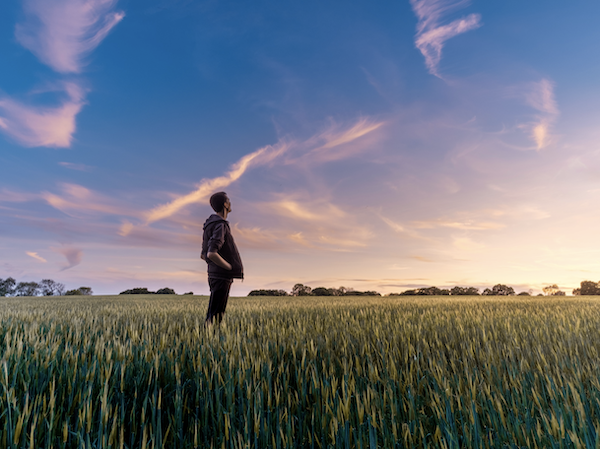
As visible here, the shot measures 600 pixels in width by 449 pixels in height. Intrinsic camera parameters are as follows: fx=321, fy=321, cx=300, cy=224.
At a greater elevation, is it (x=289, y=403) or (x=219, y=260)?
(x=219, y=260)

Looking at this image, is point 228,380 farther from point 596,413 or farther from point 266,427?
point 596,413

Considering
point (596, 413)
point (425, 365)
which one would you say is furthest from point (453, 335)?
point (596, 413)

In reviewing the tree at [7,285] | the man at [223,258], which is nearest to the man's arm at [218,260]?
the man at [223,258]

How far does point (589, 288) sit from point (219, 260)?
37832 mm

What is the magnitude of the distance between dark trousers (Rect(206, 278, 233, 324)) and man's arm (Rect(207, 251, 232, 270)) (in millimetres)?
414

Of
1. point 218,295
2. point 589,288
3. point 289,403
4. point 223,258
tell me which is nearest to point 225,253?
point 223,258

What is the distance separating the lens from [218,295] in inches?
195

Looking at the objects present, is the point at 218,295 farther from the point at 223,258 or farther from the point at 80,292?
the point at 80,292

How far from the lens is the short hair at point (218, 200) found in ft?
16.7

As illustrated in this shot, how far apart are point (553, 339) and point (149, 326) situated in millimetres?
5818

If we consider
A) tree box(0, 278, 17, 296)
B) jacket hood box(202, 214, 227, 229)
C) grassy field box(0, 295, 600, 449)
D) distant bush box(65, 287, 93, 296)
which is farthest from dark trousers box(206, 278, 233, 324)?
tree box(0, 278, 17, 296)

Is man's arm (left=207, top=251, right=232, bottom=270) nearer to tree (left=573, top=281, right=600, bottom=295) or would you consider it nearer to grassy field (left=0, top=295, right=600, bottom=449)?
grassy field (left=0, top=295, right=600, bottom=449)

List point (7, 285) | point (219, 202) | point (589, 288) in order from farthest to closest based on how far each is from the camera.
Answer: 1. point (7, 285)
2. point (589, 288)
3. point (219, 202)

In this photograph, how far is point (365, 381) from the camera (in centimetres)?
260
